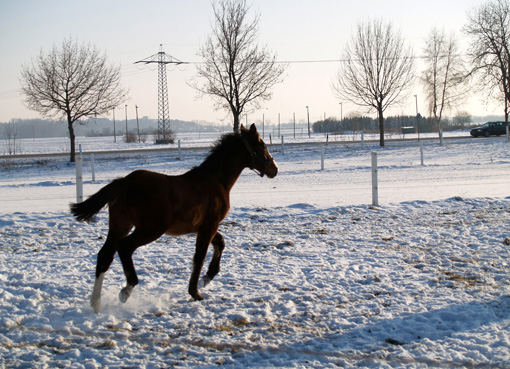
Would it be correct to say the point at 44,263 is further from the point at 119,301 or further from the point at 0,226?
the point at 0,226

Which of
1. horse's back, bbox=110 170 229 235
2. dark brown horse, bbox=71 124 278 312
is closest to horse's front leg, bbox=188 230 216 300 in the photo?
dark brown horse, bbox=71 124 278 312

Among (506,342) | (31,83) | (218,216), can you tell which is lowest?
(506,342)

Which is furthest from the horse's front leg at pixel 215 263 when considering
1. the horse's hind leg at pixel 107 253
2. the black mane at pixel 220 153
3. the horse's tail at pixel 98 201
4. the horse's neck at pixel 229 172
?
the horse's tail at pixel 98 201

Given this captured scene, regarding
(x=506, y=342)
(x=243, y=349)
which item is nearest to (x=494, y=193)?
(x=506, y=342)

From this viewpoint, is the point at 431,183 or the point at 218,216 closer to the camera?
the point at 218,216

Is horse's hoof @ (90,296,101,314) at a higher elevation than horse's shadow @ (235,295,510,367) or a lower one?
higher

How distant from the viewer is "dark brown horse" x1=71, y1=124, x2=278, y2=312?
4535mm

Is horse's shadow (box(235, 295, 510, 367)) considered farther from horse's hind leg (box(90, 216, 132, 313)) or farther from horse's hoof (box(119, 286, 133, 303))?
horse's hind leg (box(90, 216, 132, 313))

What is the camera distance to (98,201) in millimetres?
4602

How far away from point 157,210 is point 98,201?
24.6 inches

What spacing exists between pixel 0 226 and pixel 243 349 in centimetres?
725

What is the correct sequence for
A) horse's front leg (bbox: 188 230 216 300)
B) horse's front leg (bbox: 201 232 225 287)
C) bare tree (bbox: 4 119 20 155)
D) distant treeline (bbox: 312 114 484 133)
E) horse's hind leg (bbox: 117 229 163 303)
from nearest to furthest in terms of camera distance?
horse's hind leg (bbox: 117 229 163 303), horse's front leg (bbox: 188 230 216 300), horse's front leg (bbox: 201 232 225 287), bare tree (bbox: 4 119 20 155), distant treeline (bbox: 312 114 484 133)

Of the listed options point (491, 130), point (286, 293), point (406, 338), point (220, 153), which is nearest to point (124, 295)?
point (286, 293)

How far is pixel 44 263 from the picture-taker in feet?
21.0
